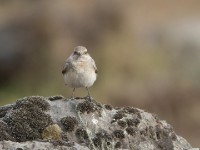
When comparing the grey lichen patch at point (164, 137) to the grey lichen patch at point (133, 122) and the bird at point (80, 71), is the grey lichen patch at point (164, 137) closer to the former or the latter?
the grey lichen patch at point (133, 122)

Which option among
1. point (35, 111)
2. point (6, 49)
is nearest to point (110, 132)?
point (35, 111)

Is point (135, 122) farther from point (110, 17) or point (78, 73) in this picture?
point (110, 17)

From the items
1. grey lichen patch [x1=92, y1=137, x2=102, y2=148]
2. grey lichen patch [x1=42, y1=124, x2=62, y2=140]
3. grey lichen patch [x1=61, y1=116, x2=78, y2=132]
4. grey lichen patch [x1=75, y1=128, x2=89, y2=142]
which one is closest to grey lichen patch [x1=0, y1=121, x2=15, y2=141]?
grey lichen patch [x1=42, y1=124, x2=62, y2=140]

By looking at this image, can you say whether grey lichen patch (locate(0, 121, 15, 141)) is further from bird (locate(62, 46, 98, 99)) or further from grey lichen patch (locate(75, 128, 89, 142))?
bird (locate(62, 46, 98, 99))

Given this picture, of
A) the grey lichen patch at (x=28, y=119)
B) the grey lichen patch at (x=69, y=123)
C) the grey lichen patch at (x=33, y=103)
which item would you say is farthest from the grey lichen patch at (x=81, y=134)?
the grey lichen patch at (x=33, y=103)

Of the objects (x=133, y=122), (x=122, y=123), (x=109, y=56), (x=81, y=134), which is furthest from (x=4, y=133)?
(x=109, y=56)

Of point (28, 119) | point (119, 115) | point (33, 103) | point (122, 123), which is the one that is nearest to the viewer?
point (28, 119)

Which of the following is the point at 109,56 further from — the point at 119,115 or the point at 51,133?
the point at 51,133
